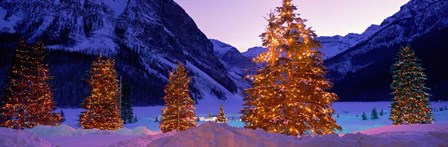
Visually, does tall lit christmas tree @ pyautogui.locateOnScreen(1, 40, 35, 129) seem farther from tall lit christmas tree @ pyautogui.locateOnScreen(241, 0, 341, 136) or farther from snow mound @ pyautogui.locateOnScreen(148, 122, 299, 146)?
snow mound @ pyautogui.locateOnScreen(148, 122, 299, 146)

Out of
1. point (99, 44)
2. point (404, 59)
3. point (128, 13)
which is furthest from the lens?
point (128, 13)

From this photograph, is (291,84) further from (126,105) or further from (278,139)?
(126,105)

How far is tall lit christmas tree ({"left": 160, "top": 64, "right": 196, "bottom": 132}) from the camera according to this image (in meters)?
29.2

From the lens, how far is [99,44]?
132 meters

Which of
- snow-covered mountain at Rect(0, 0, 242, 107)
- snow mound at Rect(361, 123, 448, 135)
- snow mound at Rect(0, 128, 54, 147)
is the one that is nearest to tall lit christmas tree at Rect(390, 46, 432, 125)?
snow mound at Rect(361, 123, 448, 135)

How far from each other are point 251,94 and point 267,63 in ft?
5.81

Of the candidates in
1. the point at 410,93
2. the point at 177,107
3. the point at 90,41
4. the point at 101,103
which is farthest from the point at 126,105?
the point at 90,41

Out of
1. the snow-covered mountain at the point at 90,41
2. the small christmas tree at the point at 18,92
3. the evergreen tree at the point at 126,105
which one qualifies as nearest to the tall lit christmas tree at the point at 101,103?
the small christmas tree at the point at 18,92

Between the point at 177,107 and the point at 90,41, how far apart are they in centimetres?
11313

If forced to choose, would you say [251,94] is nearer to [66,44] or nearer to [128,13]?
[66,44]

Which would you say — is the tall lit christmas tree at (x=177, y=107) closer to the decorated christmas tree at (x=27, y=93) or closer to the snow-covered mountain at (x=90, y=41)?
the decorated christmas tree at (x=27, y=93)

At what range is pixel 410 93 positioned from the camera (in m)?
27.3

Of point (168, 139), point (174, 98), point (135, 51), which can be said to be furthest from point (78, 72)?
point (168, 139)

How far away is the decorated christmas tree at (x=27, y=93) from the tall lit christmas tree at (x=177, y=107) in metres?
8.86
